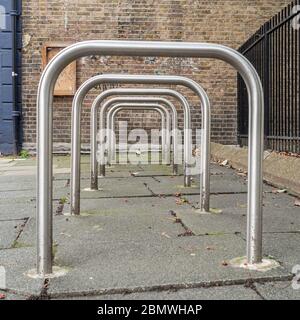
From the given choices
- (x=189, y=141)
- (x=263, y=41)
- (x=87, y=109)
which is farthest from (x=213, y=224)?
(x=87, y=109)

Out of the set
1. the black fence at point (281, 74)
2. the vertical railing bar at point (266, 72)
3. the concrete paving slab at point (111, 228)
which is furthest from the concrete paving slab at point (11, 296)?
the vertical railing bar at point (266, 72)

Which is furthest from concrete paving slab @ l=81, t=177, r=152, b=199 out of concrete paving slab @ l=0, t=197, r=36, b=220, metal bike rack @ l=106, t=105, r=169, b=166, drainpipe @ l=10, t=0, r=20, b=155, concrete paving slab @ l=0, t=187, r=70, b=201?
drainpipe @ l=10, t=0, r=20, b=155

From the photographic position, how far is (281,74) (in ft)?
17.1

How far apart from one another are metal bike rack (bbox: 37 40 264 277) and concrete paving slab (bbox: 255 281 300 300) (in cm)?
20

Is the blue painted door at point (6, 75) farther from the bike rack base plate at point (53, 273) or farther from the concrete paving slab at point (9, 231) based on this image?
the bike rack base plate at point (53, 273)

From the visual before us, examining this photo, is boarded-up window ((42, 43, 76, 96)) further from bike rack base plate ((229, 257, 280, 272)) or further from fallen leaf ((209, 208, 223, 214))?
bike rack base plate ((229, 257, 280, 272))

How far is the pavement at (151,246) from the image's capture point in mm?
1480

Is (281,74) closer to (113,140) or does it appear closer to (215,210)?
(113,140)

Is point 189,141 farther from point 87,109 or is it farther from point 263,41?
point 87,109

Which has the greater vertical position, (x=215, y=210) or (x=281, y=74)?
(x=281, y=74)

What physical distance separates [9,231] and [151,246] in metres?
0.81

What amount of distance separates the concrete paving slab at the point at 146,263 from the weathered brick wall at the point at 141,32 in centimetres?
614

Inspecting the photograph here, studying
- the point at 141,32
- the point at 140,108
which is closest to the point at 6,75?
the point at 141,32

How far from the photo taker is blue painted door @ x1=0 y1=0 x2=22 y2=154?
7.83m
